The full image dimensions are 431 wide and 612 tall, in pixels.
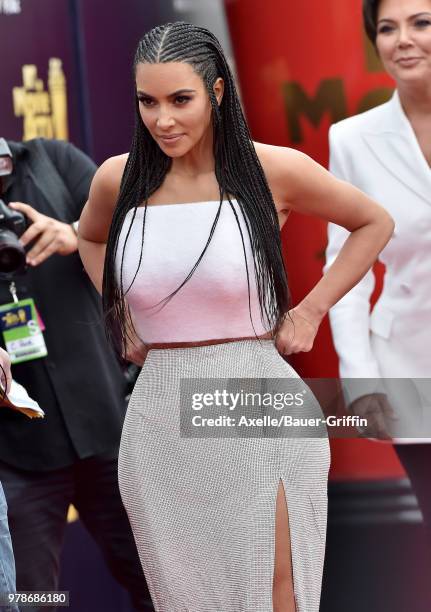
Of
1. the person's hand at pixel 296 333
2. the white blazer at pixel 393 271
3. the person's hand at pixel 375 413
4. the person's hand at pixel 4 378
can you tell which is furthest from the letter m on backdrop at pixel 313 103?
the person's hand at pixel 4 378

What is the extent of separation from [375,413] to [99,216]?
0.89 meters

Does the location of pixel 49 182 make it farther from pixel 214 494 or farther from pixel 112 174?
pixel 214 494

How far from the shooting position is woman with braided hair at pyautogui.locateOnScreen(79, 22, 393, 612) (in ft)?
8.36

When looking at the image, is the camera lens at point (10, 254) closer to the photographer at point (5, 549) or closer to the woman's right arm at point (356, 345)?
the photographer at point (5, 549)

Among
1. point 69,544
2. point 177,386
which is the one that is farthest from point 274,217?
point 69,544

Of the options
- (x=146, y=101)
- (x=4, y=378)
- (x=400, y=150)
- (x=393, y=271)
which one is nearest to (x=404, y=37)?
(x=400, y=150)

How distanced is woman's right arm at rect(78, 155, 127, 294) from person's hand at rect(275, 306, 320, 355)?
398 millimetres

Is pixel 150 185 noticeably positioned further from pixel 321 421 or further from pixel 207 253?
pixel 321 421

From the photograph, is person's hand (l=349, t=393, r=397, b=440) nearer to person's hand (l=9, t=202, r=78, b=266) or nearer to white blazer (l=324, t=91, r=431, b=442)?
white blazer (l=324, t=91, r=431, b=442)

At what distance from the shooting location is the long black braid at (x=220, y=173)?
8.30 ft

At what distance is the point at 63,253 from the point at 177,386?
28.4 inches

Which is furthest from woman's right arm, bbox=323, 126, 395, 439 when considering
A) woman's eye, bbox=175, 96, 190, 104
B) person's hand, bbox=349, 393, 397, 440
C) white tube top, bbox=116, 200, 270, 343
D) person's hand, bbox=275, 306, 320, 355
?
woman's eye, bbox=175, 96, 190, 104

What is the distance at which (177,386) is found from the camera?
264 cm

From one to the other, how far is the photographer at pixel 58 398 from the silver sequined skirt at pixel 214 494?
26.0 inches
